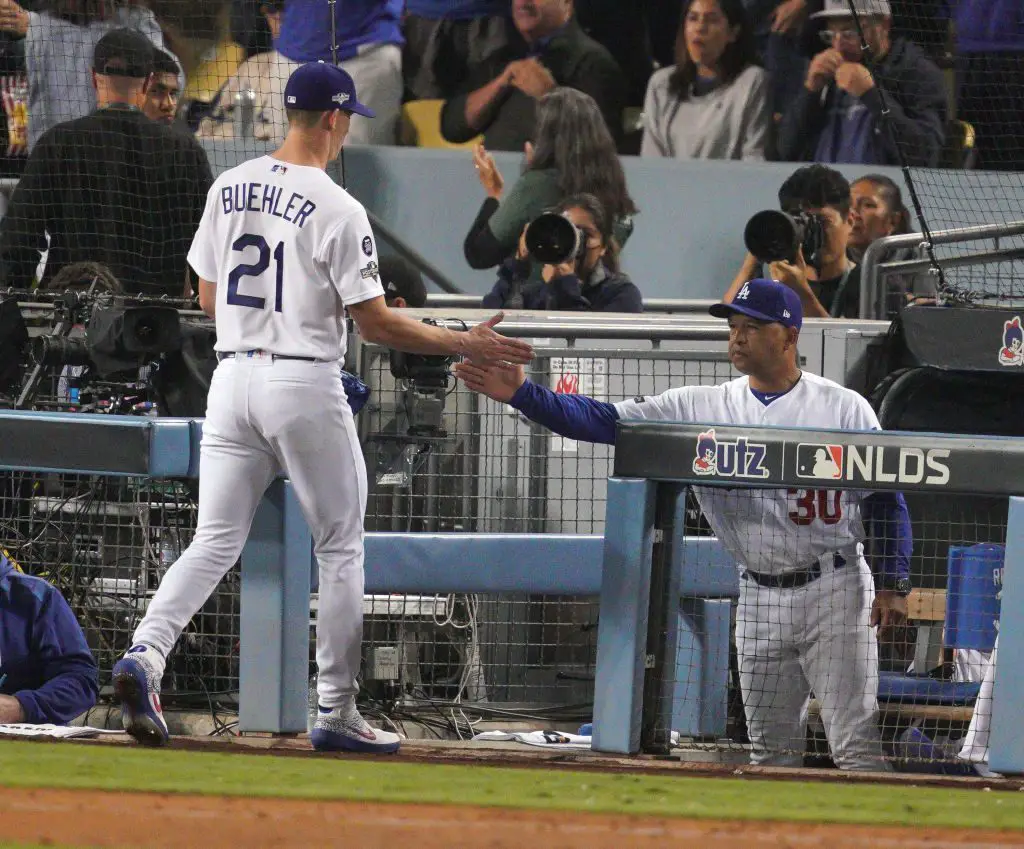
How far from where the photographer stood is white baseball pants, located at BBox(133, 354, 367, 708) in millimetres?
3869

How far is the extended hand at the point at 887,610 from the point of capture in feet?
13.8

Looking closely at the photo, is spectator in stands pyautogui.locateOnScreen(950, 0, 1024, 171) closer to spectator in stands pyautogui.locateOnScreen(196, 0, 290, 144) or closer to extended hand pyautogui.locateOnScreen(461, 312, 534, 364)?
spectator in stands pyautogui.locateOnScreen(196, 0, 290, 144)

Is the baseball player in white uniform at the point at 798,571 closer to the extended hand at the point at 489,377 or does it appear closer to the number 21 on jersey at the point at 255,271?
the extended hand at the point at 489,377

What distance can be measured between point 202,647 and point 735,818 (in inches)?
97.0

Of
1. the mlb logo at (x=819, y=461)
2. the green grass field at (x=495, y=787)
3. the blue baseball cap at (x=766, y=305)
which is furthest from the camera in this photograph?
the blue baseball cap at (x=766, y=305)

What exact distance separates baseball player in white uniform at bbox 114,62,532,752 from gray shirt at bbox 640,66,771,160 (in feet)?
16.0

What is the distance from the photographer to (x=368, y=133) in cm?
858

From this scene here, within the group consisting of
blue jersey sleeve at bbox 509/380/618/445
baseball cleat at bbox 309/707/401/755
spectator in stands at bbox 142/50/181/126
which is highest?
spectator in stands at bbox 142/50/181/126

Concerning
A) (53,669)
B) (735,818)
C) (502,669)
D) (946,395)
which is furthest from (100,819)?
(946,395)

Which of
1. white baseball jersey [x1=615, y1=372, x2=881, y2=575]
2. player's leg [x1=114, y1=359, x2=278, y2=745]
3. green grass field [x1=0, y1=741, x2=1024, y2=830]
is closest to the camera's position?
green grass field [x1=0, y1=741, x2=1024, y2=830]

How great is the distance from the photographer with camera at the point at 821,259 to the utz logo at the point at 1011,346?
56.2 inches

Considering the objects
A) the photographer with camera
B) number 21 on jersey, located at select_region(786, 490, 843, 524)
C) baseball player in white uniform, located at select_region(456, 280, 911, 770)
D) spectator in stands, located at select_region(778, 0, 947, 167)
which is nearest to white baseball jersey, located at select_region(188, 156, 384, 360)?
baseball player in white uniform, located at select_region(456, 280, 911, 770)

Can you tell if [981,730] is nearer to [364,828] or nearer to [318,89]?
[364,828]

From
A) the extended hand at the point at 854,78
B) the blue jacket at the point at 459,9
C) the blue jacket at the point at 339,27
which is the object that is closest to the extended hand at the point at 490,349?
the blue jacket at the point at 339,27
